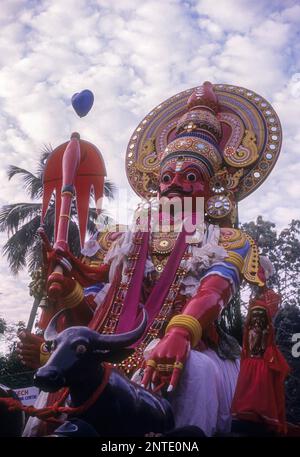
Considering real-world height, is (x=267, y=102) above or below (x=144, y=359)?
above

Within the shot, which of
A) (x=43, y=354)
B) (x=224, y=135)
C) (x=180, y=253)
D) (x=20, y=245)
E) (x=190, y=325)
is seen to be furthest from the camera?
(x=20, y=245)

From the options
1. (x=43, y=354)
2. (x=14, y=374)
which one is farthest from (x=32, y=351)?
(x=14, y=374)

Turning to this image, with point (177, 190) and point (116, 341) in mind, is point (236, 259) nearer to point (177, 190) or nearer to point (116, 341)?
point (177, 190)

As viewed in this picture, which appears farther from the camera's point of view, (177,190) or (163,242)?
(177,190)

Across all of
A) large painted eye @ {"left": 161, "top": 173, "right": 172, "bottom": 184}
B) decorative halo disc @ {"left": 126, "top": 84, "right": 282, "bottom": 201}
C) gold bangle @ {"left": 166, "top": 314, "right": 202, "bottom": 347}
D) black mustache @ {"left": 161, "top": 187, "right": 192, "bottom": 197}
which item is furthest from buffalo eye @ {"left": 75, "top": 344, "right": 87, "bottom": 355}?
decorative halo disc @ {"left": 126, "top": 84, "right": 282, "bottom": 201}

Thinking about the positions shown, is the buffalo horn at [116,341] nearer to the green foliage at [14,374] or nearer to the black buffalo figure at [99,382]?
the black buffalo figure at [99,382]

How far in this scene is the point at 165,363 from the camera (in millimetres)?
4102

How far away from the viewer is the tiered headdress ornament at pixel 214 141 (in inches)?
247

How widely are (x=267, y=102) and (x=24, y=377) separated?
23.9 feet

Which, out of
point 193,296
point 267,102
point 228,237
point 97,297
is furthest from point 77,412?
point 267,102

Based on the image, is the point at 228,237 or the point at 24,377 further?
the point at 24,377

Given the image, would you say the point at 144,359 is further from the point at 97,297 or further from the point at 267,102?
the point at 267,102

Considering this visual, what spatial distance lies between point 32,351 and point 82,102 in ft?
8.50

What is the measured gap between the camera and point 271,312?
205 inches
